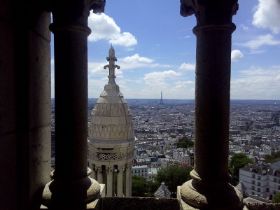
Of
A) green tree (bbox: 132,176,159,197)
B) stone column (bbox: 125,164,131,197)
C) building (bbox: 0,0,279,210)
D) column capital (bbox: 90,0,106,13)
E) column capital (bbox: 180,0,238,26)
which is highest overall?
column capital (bbox: 90,0,106,13)

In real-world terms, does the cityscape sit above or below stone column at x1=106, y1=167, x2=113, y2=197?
below

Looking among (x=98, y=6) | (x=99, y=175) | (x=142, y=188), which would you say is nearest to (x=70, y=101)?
(x=98, y=6)

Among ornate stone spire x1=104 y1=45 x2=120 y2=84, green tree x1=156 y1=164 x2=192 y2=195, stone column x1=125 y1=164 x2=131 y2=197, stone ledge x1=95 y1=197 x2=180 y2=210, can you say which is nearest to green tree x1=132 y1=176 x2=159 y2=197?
green tree x1=156 y1=164 x2=192 y2=195

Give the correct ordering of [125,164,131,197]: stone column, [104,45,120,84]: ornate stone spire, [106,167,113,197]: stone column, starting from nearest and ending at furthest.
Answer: [104,45,120,84]: ornate stone spire
[106,167,113,197]: stone column
[125,164,131,197]: stone column

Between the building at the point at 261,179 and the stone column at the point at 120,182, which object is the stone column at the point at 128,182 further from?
the building at the point at 261,179

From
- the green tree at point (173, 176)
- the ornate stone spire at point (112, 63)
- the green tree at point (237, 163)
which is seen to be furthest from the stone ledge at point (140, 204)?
the green tree at point (237, 163)

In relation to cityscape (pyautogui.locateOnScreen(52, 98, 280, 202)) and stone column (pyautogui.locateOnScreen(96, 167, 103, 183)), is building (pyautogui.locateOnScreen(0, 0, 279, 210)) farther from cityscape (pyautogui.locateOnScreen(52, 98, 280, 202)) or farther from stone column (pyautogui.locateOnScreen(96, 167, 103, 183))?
cityscape (pyautogui.locateOnScreen(52, 98, 280, 202))
